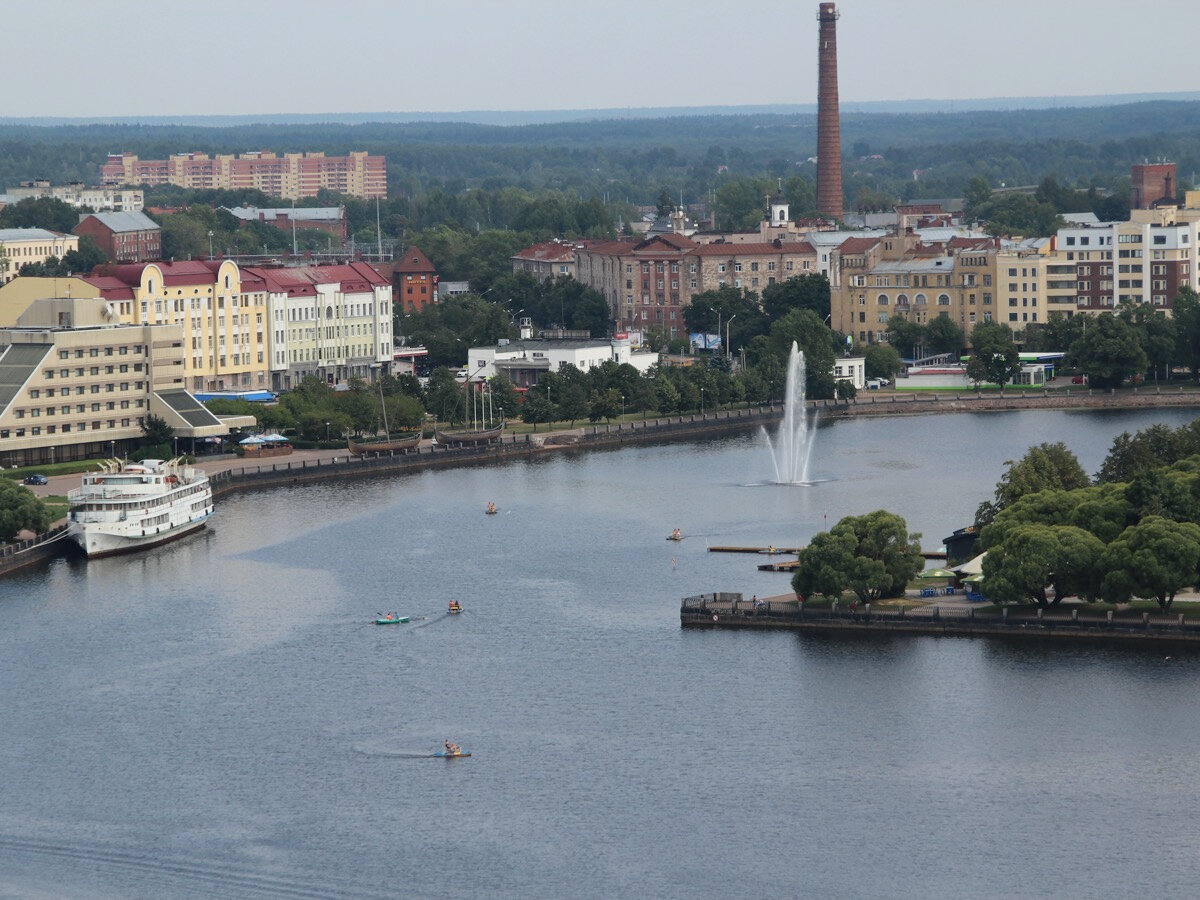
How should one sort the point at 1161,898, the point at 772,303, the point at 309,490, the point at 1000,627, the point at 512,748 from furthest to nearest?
the point at 772,303, the point at 309,490, the point at 1000,627, the point at 512,748, the point at 1161,898

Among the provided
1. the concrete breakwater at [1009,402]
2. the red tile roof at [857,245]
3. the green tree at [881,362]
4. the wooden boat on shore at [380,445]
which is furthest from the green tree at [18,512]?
the red tile roof at [857,245]

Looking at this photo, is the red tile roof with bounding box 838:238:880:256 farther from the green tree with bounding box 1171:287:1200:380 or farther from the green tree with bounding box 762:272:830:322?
the green tree with bounding box 1171:287:1200:380

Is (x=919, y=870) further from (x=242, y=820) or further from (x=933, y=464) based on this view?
(x=933, y=464)

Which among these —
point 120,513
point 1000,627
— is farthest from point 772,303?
point 1000,627

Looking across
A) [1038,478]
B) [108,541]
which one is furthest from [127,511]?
[1038,478]

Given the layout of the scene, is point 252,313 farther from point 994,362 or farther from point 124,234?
point 124,234

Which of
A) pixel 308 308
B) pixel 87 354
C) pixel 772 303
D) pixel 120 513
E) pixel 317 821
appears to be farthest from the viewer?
pixel 772 303
